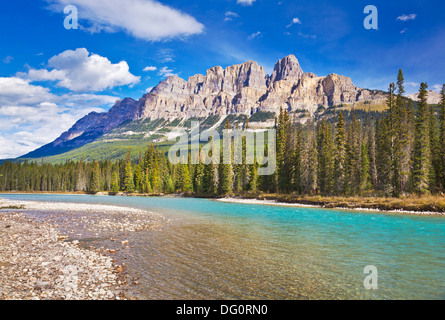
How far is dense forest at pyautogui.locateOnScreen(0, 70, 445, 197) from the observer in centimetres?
5097

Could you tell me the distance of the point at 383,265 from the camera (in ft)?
44.5

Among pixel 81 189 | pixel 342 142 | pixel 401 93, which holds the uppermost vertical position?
pixel 401 93

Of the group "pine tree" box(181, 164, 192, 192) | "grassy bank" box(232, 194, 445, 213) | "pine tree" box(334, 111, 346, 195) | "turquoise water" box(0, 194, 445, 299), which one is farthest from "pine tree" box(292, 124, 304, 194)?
"pine tree" box(181, 164, 192, 192)

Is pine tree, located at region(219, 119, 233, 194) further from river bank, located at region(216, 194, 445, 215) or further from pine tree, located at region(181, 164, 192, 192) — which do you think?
pine tree, located at region(181, 164, 192, 192)

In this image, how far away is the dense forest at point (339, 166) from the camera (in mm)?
50969

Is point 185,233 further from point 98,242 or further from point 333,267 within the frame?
point 333,267

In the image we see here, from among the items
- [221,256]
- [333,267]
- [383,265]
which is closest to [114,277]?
[221,256]

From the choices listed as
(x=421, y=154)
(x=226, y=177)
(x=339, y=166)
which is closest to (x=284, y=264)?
(x=421, y=154)

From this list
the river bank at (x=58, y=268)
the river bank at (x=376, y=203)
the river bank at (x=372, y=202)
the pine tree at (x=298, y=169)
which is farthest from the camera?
the pine tree at (x=298, y=169)

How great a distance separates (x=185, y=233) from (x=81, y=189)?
149169 mm

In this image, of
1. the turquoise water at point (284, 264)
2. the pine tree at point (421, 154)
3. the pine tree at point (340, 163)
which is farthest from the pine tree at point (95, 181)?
the pine tree at point (421, 154)

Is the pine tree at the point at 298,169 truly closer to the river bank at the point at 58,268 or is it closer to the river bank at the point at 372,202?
the river bank at the point at 372,202
